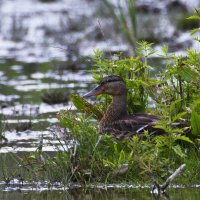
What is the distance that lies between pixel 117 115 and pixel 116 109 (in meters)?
0.06

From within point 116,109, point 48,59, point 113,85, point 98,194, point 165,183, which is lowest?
point 98,194

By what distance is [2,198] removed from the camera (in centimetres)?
711

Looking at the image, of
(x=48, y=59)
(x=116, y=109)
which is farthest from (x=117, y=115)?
(x=48, y=59)

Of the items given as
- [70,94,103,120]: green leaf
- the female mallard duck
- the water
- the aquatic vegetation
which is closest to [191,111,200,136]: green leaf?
the aquatic vegetation

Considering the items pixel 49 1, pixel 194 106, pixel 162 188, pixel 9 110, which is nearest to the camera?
pixel 162 188

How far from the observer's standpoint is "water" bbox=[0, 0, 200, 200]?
7.55 metres

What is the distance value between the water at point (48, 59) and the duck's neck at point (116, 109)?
0.48 meters

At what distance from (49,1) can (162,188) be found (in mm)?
17740

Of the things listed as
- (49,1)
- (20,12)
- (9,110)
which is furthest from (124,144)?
(49,1)

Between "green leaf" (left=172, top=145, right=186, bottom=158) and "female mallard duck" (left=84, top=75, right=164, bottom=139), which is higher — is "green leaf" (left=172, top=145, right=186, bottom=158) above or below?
below

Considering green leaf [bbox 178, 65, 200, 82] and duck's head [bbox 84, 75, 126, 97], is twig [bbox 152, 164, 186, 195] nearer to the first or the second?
green leaf [bbox 178, 65, 200, 82]

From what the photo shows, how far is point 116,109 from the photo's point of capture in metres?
8.58

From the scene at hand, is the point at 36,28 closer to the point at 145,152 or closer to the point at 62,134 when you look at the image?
Result: the point at 62,134

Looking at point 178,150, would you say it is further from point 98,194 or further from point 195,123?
point 98,194
